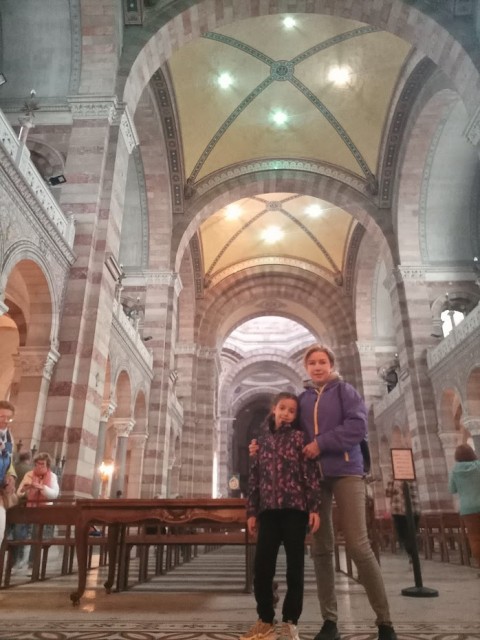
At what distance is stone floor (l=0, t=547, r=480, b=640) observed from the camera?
8.07ft

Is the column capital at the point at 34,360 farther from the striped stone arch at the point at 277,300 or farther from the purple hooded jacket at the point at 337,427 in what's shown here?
the striped stone arch at the point at 277,300

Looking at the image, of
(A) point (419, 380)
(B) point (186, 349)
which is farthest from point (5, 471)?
(B) point (186, 349)

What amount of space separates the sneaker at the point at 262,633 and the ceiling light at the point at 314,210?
677 inches

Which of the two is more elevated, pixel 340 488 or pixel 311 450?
pixel 311 450

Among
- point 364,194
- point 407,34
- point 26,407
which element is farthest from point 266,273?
point 26,407

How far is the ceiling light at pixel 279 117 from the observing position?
1428cm

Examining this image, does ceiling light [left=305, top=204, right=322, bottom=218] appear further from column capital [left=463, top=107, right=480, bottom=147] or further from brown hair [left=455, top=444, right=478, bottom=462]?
brown hair [left=455, top=444, right=478, bottom=462]

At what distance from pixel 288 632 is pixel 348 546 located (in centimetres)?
46

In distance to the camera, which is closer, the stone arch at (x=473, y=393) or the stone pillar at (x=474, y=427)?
the stone pillar at (x=474, y=427)

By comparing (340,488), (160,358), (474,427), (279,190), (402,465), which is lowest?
(340,488)

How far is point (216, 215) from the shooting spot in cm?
1847

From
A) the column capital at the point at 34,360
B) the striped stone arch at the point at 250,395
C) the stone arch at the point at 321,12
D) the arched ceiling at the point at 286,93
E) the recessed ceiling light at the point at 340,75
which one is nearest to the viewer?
the column capital at the point at 34,360

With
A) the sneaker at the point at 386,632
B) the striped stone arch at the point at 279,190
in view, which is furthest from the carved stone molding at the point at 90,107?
the sneaker at the point at 386,632

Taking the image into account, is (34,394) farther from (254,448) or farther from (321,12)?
(321,12)
